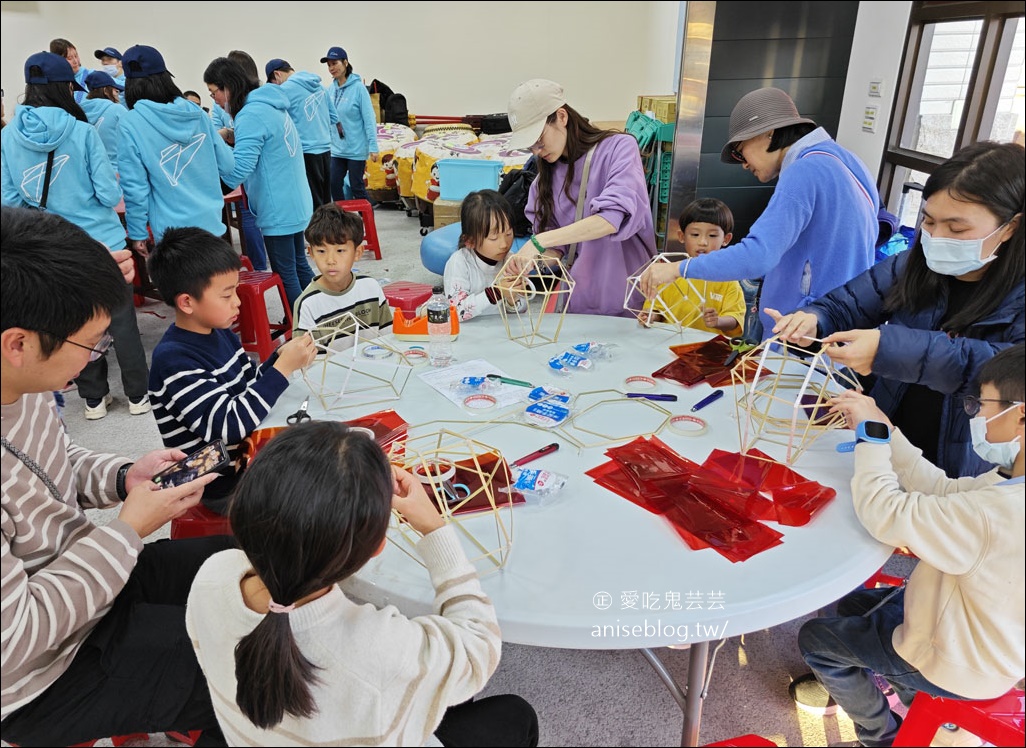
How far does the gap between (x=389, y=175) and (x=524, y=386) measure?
21.4 ft

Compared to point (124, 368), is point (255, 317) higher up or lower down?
higher up

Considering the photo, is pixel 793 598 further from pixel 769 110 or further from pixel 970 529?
pixel 769 110

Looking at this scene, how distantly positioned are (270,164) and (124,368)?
1.50 meters

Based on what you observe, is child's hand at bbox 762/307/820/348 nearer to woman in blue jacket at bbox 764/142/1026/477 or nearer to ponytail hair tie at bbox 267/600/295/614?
woman in blue jacket at bbox 764/142/1026/477

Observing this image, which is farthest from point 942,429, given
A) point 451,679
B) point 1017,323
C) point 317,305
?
point 317,305

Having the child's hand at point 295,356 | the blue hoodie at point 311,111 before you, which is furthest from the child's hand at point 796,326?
the blue hoodie at point 311,111

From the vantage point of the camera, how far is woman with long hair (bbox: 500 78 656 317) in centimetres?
219

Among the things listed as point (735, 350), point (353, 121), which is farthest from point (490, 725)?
point (353, 121)

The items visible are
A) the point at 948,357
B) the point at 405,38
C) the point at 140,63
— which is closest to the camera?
the point at 948,357

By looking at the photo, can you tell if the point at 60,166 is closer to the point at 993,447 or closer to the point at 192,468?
the point at 192,468

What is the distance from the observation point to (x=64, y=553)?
110 centimetres

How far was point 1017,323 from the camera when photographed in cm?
142

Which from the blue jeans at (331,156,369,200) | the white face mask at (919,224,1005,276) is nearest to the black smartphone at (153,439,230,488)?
the white face mask at (919,224,1005,276)

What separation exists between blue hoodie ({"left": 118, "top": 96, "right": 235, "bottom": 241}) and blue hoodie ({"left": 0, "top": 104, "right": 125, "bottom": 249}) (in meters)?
0.21
